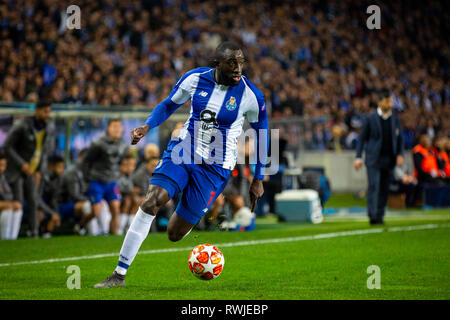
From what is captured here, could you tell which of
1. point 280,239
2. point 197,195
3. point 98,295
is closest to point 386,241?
point 280,239

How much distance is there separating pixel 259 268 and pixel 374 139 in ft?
20.4

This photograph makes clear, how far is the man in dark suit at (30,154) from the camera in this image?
12.0 m

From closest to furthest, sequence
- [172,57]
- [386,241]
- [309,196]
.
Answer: [386,241] < [309,196] < [172,57]

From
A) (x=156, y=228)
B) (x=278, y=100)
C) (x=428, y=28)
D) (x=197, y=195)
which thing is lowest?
(x=156, y=228)

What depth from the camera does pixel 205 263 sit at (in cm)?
693

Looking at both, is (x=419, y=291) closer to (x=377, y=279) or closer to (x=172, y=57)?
(x=377, y=279)

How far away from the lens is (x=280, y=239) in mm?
11797

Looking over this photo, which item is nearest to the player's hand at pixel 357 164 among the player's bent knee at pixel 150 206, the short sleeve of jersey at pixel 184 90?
the short sleeve of jersey at pixel 184 90

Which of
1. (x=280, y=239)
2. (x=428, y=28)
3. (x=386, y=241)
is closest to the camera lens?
(x=386, y=241)

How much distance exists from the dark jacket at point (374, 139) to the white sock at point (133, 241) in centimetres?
776

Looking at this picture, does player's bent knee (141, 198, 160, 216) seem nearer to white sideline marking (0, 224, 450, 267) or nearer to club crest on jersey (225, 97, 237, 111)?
club crest on jersey (225, 97, 237, 111)

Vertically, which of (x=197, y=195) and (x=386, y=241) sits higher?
(x=197, y=195)

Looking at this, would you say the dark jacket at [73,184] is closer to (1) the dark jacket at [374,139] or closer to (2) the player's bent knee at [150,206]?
(1) the dark jacket at [374,139]

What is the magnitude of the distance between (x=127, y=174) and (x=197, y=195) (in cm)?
716
